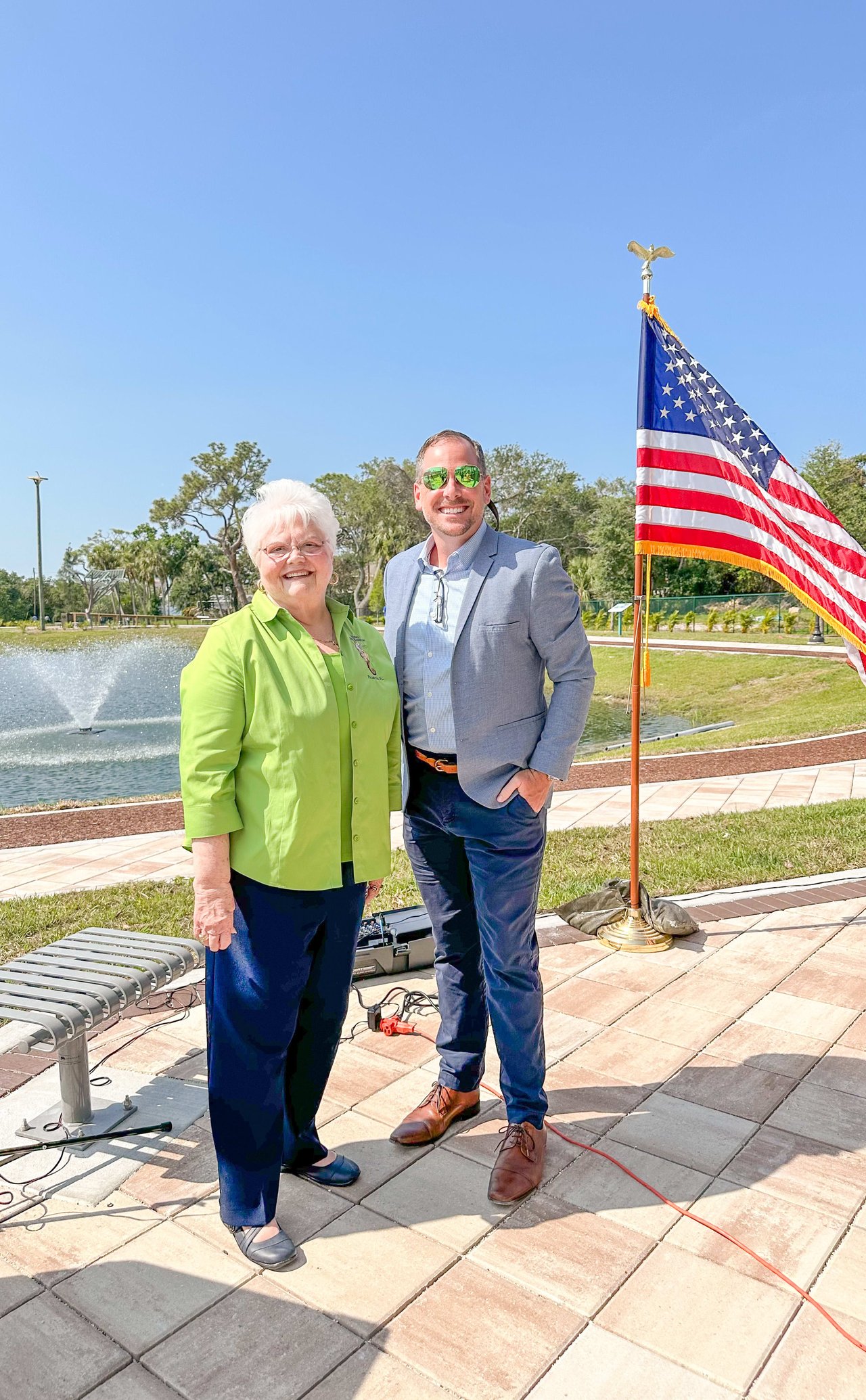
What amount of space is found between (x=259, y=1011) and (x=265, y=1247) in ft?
1.88

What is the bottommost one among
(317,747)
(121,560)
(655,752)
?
(655,752)

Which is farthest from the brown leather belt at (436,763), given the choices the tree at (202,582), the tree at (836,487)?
the tree at (202,582)

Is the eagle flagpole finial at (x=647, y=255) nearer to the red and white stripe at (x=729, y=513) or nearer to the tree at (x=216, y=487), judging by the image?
the red and white stripe at (x=729, y=513)

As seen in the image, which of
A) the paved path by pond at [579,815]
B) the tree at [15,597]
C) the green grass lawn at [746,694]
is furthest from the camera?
the tree at [15,597]

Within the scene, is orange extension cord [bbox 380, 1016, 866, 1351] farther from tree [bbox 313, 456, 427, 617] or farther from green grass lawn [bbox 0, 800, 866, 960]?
tree [bbox 313, 456, 427, 617]

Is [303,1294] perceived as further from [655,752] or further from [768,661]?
[768,661]

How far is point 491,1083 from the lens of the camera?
3121 millimetres

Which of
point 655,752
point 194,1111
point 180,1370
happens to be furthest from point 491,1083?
point 655,752

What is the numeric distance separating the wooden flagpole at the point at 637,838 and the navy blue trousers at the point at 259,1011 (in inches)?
87.5

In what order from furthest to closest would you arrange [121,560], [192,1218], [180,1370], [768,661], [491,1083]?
[121,560] < [768,661] < [491,1083] < [192,1218] < [180,1370]

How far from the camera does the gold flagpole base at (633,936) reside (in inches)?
167

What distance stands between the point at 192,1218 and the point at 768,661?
22.3 m

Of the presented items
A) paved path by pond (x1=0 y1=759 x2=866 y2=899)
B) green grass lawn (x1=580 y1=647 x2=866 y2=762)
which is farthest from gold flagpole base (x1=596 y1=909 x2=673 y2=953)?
green grass lawn (x1=580 y1=647 x2=866 y2=762)

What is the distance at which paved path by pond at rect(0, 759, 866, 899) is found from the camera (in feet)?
20.9
